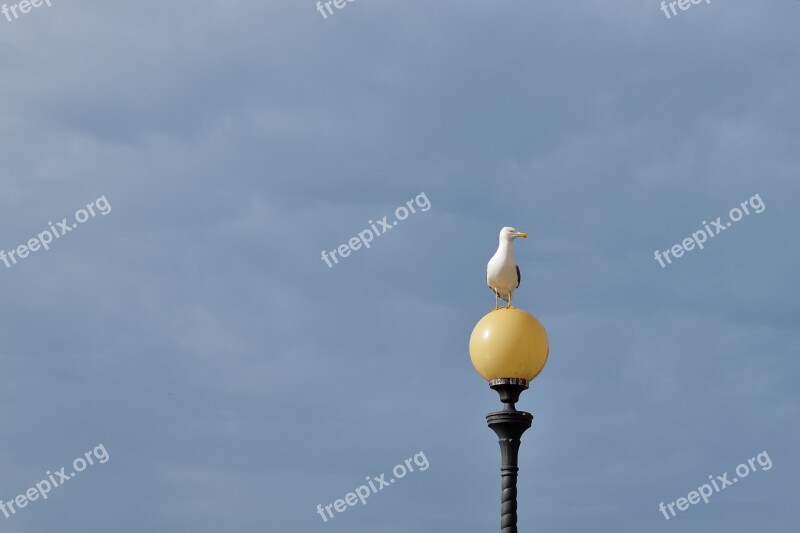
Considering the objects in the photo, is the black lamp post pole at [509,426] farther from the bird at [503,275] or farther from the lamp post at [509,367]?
the bird at [503,275]

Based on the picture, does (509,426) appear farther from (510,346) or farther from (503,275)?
(503,275)

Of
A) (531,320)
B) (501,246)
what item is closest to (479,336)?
(531,320)

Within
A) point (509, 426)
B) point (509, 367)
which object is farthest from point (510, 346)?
point (509, 426)

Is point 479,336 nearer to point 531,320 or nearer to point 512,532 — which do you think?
point 531,320

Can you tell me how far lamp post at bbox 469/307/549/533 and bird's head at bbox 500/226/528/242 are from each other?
149cm

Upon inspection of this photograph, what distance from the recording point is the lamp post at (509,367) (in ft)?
38.5

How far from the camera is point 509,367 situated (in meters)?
11.7

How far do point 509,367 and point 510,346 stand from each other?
227 mm

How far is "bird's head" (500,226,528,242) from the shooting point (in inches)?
521

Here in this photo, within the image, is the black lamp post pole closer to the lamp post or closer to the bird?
the lamp post

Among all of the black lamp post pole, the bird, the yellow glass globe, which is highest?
the bird

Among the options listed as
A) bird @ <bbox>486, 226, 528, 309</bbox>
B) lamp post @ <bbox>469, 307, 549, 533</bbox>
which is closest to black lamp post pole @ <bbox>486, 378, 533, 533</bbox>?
lamp post @ <bbox>469, 307, 549, 533</bbox>

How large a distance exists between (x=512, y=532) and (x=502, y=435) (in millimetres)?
1025

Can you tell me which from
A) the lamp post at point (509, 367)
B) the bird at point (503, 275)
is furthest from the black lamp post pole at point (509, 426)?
the bird at point (503, 275)
